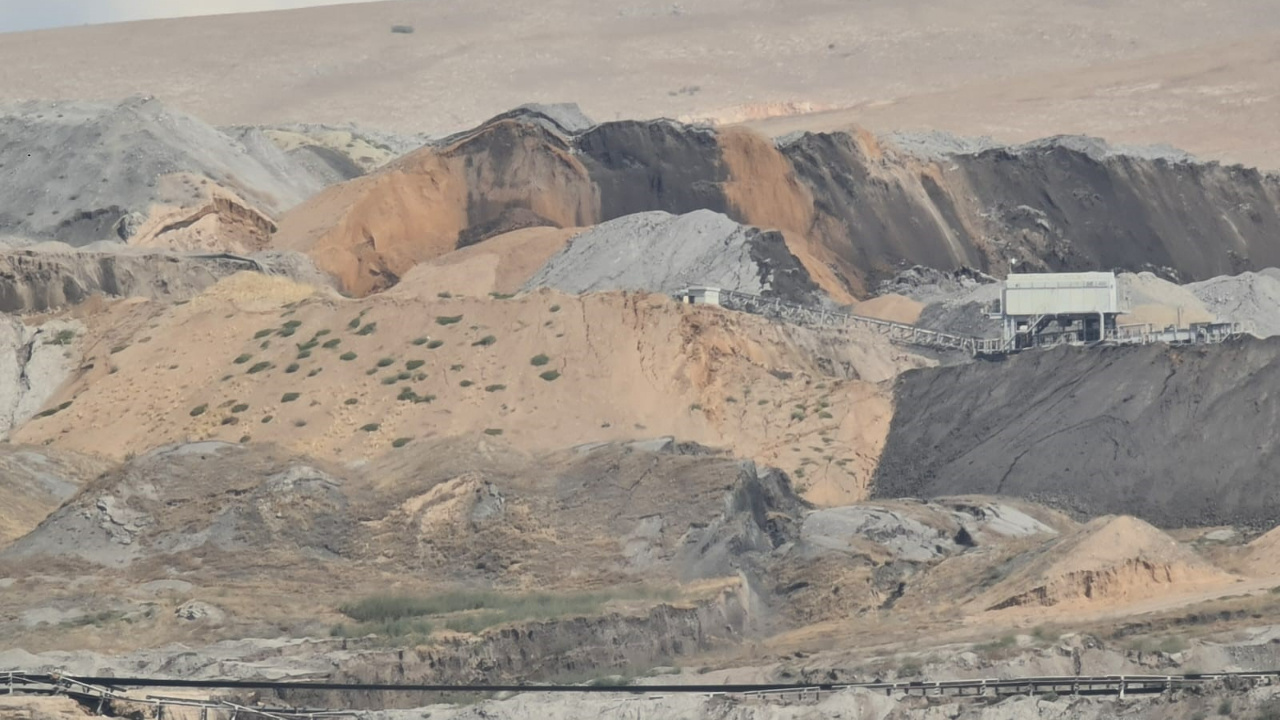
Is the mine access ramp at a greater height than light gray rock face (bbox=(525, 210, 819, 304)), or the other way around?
light gray rock face (bbox=(525, 210, 819, 304))

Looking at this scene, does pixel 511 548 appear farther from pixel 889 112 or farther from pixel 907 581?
pixel 889 112

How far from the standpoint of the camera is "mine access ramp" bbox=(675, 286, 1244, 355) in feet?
286

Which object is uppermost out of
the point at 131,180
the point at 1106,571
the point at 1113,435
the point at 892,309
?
the point at 131,180

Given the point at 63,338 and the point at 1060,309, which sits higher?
the point at 63,338

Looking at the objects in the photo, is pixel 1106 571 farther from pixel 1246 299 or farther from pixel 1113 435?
pixel 1246 299

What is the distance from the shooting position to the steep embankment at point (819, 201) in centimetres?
11031

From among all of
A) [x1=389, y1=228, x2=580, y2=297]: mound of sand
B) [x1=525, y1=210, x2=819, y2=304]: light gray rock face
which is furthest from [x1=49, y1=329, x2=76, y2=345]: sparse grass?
[x1=525, y1=210, x2=819, y2=304]: light gray rock face

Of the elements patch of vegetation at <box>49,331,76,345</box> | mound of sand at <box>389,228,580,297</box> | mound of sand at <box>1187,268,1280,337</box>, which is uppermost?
patch of vegetation at <box>49,331,76,345</box>

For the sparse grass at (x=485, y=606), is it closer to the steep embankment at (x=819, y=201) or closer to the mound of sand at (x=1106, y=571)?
the mound of sand at (x=1106, y=571)

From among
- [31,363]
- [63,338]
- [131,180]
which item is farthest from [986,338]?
[131,180]

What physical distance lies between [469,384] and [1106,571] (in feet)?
70.3

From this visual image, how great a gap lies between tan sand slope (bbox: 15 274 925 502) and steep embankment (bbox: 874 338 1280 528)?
181 cm

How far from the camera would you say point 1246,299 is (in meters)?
105

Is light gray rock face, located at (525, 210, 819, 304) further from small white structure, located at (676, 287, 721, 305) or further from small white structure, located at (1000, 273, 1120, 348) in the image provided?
small white structure, located at (1000, 273, 1120, 348)
